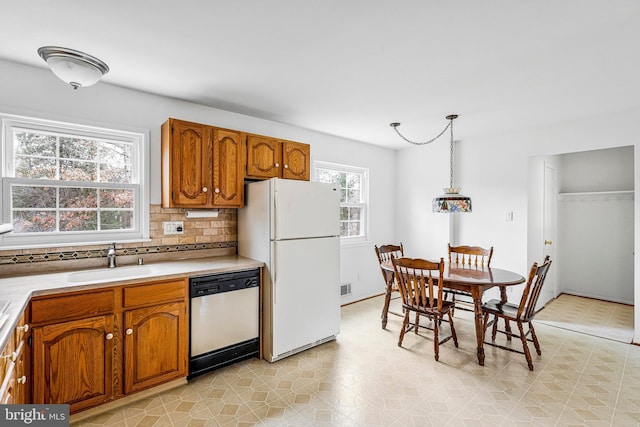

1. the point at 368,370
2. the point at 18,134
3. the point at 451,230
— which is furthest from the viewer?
the point at 451,230

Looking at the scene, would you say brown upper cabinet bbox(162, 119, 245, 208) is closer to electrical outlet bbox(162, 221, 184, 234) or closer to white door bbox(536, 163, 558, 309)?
electrical outlet bbox(162, 221, 184, 234)

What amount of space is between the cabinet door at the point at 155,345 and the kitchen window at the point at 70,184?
2.69 ft

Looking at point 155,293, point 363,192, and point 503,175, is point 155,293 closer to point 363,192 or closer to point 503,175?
point 363,192

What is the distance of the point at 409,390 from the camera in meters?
2.41

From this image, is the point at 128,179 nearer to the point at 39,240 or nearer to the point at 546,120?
the point at 39,240

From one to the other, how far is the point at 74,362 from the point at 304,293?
1724mm

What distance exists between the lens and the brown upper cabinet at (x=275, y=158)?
10.4 feet

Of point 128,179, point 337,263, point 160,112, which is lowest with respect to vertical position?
point 337,263

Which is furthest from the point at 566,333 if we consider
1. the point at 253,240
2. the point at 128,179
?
the point at 128,179

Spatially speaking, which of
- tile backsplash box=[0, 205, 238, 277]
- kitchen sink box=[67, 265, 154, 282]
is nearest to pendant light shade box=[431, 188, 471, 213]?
tile backsplash box=[0, 205, 238, 277]

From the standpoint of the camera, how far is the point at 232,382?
2.51 metres

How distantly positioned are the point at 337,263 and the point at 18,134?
281 centimetres

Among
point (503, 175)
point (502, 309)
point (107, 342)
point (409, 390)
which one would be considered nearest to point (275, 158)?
point (107, 342)

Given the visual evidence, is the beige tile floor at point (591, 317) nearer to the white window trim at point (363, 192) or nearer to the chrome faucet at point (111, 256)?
the white window trim at point (363, 192)
